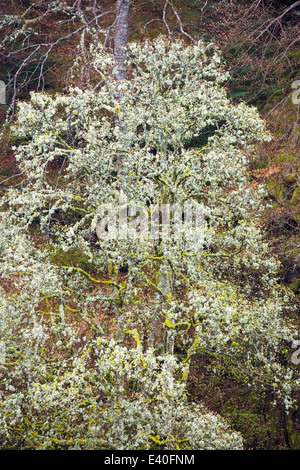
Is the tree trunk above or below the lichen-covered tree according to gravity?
above

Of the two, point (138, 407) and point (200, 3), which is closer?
point (138, 407)

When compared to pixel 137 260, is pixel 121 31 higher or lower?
higher

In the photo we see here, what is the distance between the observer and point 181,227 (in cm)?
565

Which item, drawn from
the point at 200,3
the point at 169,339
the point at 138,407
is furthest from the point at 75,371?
the point at 200,3

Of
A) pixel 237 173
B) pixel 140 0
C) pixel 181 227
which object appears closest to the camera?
pixel 181 227

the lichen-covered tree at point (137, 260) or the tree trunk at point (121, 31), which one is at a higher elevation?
the tree trunk at point (121, 31)

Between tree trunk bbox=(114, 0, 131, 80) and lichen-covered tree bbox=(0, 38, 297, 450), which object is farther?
tree trunk bbox=(114, 0, 131, 80)

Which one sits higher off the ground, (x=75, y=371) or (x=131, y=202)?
(x=131, y=202)

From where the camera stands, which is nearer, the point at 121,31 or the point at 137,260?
the point at 137,260

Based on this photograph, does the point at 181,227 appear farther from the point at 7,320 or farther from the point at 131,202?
the point at 7,320

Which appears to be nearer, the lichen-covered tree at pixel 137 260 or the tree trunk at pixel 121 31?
the lichen-covered tree at pixel 137 260
